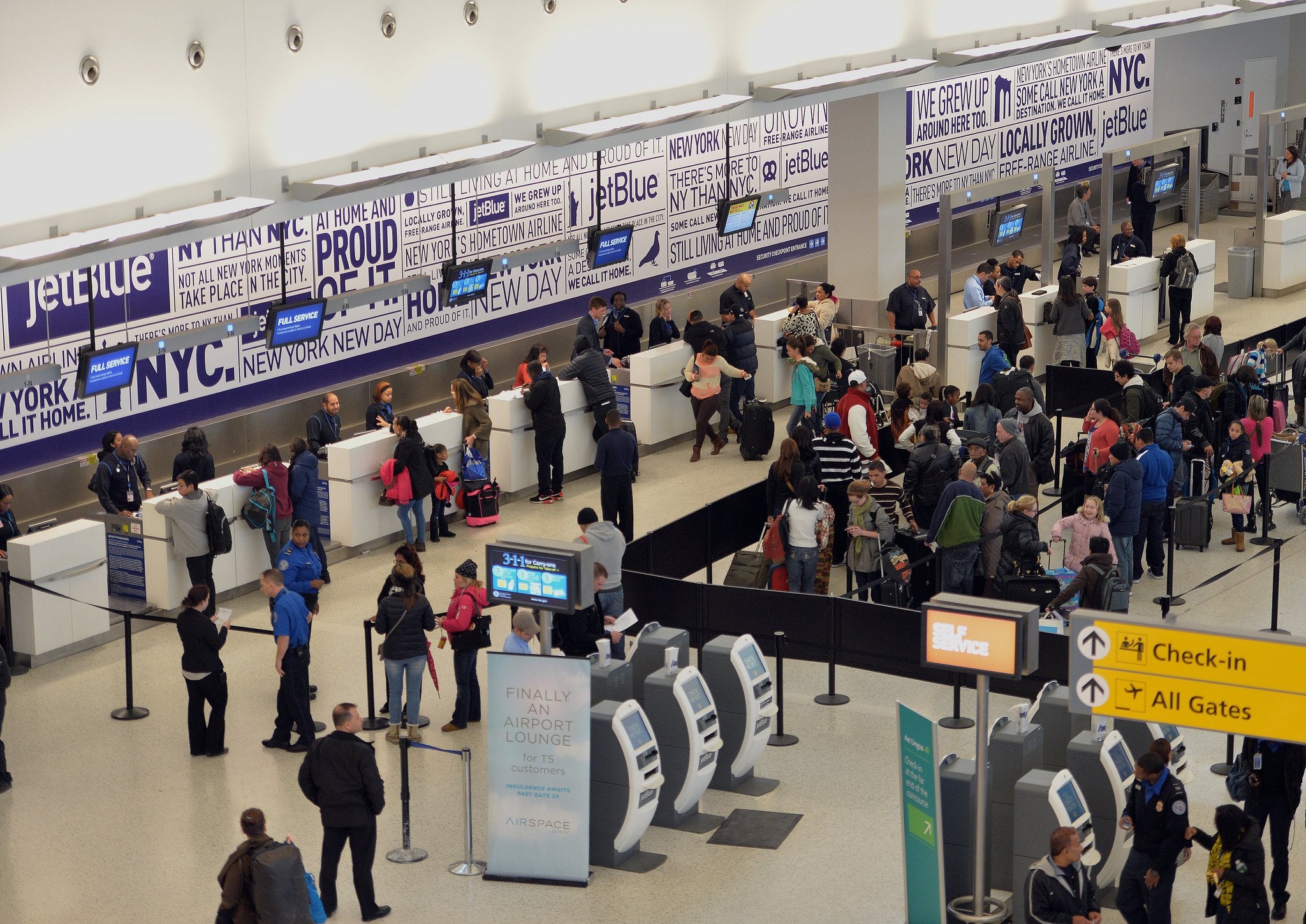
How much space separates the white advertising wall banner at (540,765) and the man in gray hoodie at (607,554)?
8.19 feet

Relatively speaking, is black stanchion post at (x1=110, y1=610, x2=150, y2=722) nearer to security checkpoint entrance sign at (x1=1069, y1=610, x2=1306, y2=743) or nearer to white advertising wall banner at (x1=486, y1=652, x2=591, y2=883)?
white advertising wall banner at (x1=486, y1=652, x2=591, y2=883)

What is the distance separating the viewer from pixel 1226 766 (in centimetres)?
1207

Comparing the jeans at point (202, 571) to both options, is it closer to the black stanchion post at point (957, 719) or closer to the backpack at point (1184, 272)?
the black stanchion post at point (957, 719)

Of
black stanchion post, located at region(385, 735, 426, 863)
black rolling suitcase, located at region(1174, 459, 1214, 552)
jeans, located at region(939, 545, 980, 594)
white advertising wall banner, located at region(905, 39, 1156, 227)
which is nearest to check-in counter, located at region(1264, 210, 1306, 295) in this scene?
white advertising wall banner, located at region(905, 39, 1156, 227)

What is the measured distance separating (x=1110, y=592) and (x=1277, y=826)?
143 inches

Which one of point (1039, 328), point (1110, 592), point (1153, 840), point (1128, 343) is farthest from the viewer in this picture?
point (1039, 328)

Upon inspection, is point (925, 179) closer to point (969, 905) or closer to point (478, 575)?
point (478, 575)

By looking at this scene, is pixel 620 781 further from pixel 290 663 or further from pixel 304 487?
pixel 304 487

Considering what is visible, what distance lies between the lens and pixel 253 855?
911 cm

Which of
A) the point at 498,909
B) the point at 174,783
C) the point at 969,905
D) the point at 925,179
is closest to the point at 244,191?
the point at 174,783

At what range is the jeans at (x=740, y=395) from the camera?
65.8ft

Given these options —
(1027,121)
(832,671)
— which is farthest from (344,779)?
(1027,121)

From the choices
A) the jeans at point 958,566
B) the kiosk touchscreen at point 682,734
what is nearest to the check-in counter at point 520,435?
the jeans at point 958,566

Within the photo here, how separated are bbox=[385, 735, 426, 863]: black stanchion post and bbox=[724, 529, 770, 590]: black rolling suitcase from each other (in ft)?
14.0
